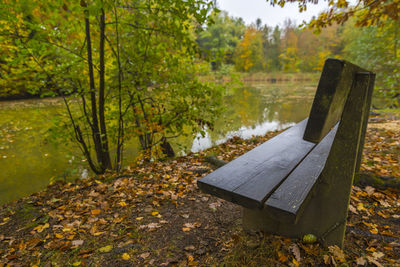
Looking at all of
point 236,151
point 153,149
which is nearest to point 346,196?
point 236,151

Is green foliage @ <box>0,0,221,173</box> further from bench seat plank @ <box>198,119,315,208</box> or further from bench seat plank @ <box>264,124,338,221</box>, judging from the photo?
bench seat plank @ <box>264,124,338,221</box>

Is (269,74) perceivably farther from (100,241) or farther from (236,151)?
(100,241)

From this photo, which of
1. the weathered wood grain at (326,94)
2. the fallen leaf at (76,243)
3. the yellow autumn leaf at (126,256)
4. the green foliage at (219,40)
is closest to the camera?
the weathered wood grain at (326,94)

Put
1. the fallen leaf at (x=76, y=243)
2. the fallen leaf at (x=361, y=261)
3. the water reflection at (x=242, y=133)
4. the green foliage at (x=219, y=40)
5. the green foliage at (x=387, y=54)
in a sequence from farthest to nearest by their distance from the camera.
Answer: the green foliage at (x=387, y=54) → the water reflection at (x=242, y=133) → the green foliage at (x=219, y=40) → the fallen leaf at (x=76, y=243) → the fallen leaf at (x=361, y=261)

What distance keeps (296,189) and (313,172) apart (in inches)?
11.4

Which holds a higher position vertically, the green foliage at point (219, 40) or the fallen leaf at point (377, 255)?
the green foliage at point (219, 40)

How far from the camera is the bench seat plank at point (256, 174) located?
3.81 ft

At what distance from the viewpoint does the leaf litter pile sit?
1585 millimetres

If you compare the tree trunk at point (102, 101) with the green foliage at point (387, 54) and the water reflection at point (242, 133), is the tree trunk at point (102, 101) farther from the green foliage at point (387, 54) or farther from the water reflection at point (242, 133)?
the green foliage at point (387, 54)

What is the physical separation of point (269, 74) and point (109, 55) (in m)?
42.7

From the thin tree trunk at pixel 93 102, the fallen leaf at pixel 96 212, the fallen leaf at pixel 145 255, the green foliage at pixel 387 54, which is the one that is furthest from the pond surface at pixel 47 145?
the green foliage at pixel 387 54

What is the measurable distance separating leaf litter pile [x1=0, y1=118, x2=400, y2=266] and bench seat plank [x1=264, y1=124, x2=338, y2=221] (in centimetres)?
62

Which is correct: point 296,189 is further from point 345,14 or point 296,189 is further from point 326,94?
point 345,14

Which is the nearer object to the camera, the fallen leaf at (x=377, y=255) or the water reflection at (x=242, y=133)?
the fallen leaf at (x=377, y=255)
